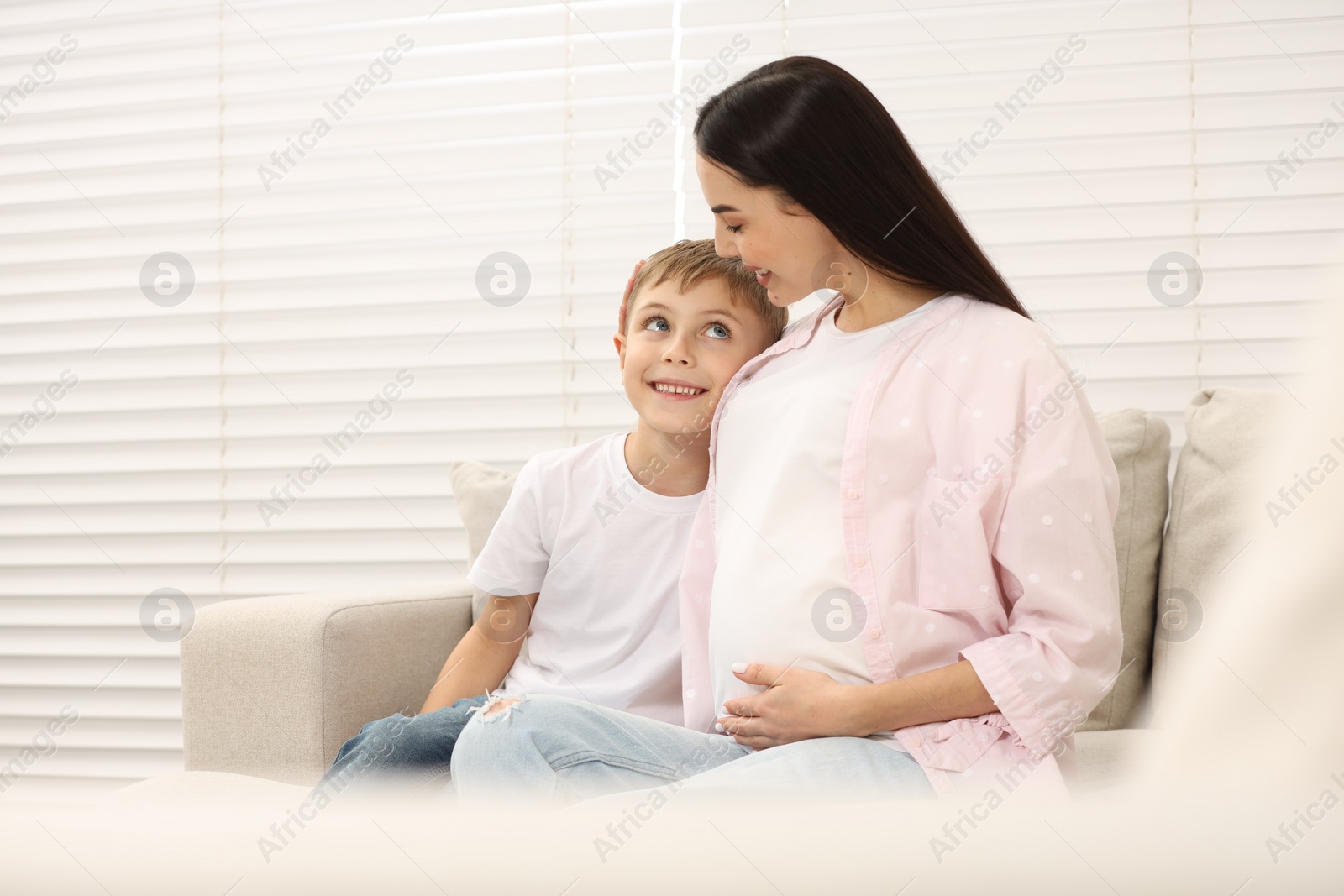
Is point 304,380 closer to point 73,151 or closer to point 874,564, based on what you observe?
point 73,151

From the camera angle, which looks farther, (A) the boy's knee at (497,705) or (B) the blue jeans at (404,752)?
(B) the blue jeans at (404,752)

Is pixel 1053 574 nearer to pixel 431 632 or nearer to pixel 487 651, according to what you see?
pixel 487 651

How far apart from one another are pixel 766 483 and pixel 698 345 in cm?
27

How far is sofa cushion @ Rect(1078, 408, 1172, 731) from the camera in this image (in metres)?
1.54

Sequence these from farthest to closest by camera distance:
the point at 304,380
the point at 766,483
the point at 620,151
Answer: the point at 304,380 → the point at 620,151 → the point at 766,483

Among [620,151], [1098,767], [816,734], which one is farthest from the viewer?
[620,151]

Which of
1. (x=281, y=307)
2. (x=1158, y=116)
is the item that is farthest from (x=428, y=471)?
(x=1158, y=116)

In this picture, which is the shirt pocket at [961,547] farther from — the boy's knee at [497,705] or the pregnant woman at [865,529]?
the boy's knee at [497,705]

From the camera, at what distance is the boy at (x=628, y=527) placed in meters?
1.37

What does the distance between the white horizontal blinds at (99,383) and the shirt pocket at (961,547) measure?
1835 mm

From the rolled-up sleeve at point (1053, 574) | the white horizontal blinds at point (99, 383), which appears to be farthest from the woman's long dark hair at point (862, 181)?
the white horizontal blinds at point (99, 383)

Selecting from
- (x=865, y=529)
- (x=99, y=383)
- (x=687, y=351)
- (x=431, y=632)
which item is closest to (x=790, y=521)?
(x=865, y=529)

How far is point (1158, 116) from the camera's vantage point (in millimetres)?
1934

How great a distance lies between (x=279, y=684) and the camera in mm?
1395
